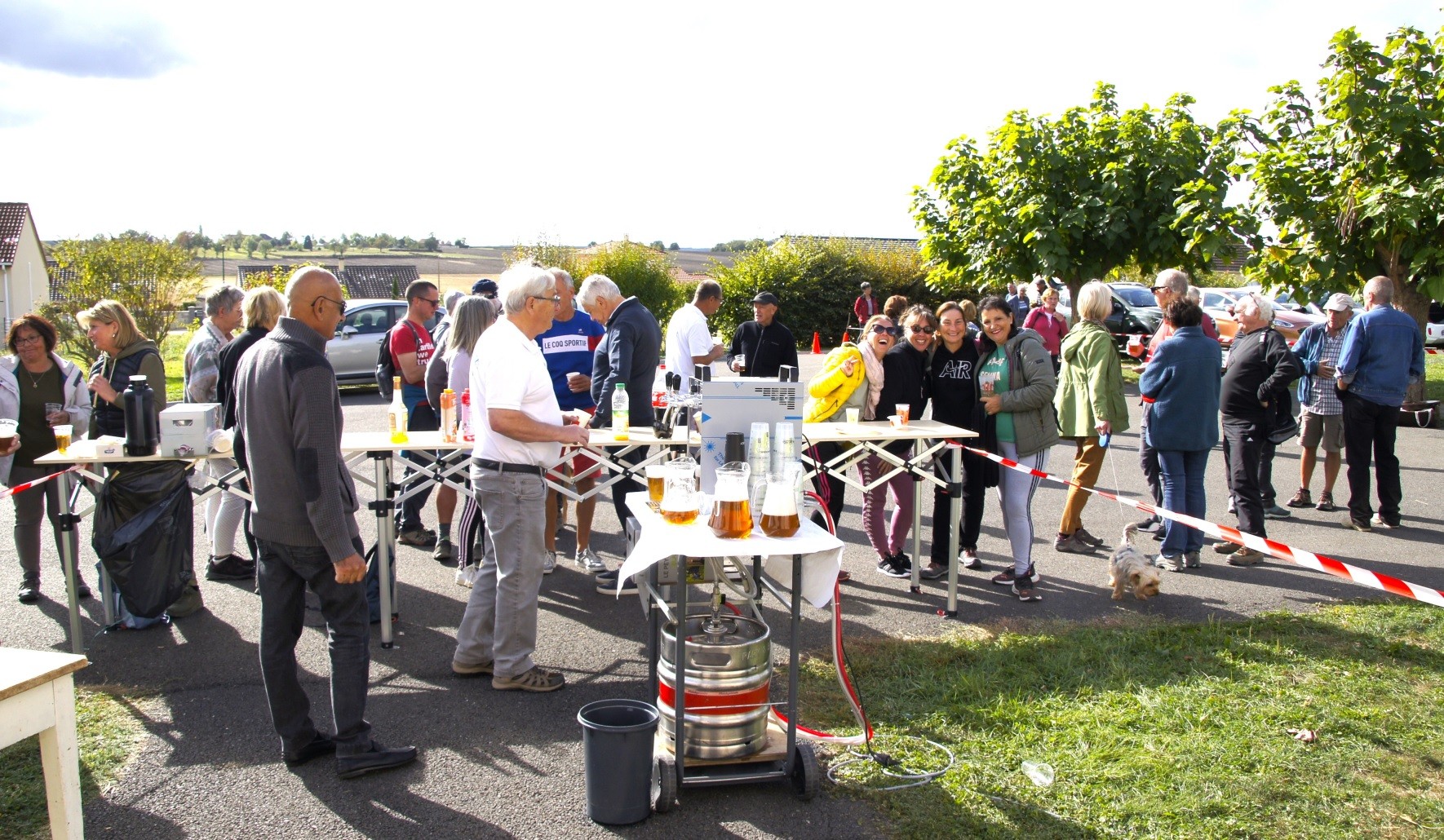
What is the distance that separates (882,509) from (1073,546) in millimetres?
1531

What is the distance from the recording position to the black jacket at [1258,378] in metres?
6.74

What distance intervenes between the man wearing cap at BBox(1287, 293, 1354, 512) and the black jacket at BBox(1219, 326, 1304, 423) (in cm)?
147

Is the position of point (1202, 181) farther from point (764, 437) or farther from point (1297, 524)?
point (764, 437)

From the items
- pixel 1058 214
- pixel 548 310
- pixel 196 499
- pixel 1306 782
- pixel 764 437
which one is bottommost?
pixel 1306 782

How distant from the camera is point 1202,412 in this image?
6320 millimetres

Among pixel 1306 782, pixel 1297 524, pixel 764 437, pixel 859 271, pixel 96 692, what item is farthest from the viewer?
pixel 859 271

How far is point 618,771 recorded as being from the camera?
11.1ft

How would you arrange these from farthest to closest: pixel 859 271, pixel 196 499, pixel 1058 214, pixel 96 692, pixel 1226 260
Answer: pixel 859 271, pixel 1058 214, pixel 1226 260, pixel 196 499, pixel 96 692

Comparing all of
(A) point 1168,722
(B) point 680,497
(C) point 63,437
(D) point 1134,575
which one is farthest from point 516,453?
(D) point 1134,575

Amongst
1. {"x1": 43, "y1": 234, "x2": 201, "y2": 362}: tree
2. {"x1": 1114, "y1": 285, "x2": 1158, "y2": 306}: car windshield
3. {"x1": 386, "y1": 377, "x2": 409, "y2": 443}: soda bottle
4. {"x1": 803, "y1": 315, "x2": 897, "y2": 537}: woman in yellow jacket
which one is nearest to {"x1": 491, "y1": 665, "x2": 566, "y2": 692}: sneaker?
{"x1": 386, "y1": 377, "x2": 409, "y2": 443}: soda bottle

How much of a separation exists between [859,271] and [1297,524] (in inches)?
833

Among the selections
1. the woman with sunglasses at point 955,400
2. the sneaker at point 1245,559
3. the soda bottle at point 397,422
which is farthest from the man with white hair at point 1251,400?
the soda bottle at point 397,422

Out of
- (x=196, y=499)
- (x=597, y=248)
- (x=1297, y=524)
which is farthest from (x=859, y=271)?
(x=196, y=499)

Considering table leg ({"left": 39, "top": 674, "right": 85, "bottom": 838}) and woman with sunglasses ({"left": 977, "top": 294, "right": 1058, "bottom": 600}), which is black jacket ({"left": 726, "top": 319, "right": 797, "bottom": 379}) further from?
table leg ({"left": 39, "top": 674, "right": 85, "bottom": 838})
